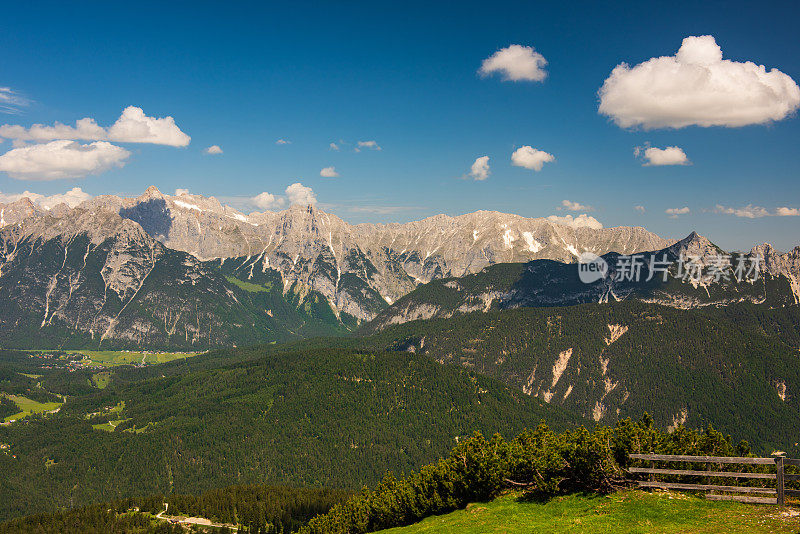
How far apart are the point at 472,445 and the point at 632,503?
140ft

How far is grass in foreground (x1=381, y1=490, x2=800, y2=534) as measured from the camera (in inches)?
1578

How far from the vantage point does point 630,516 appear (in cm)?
4612

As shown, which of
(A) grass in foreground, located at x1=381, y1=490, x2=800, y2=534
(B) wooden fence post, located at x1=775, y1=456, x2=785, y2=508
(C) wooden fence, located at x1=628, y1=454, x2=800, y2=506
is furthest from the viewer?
(A) grass in foreground, located at x1=381, y1=490, x2=800, y2=534

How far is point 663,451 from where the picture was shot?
69562 mm

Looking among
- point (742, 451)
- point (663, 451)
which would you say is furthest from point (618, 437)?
point (742, 451)

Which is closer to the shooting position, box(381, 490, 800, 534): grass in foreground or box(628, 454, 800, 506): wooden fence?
box(628, 454, 800, 506): wooden fence

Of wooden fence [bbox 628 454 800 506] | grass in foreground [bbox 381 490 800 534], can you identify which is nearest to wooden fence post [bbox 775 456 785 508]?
wooden fence [bbox 628 454 800 506]

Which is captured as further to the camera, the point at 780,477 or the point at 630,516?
the point at 630,516

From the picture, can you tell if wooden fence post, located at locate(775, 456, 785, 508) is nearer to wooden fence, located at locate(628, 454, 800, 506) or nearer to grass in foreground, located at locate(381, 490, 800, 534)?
wooden fence, located at locate(628, 454, 800, 506)

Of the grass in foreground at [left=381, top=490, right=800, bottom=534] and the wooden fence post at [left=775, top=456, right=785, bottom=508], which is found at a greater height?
the wooden fence post at [left=775, top=456, right=785, bottom=508]

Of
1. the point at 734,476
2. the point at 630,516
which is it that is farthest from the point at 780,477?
the point at 630,516

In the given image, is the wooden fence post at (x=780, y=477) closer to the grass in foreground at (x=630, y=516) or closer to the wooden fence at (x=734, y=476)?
the wooden fence at (x=734, y=476)

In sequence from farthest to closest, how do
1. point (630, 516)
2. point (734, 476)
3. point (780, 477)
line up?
point (630, 516)
point (734, 476)
point (780, 477)

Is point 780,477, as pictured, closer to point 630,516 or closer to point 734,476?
point 734,476
